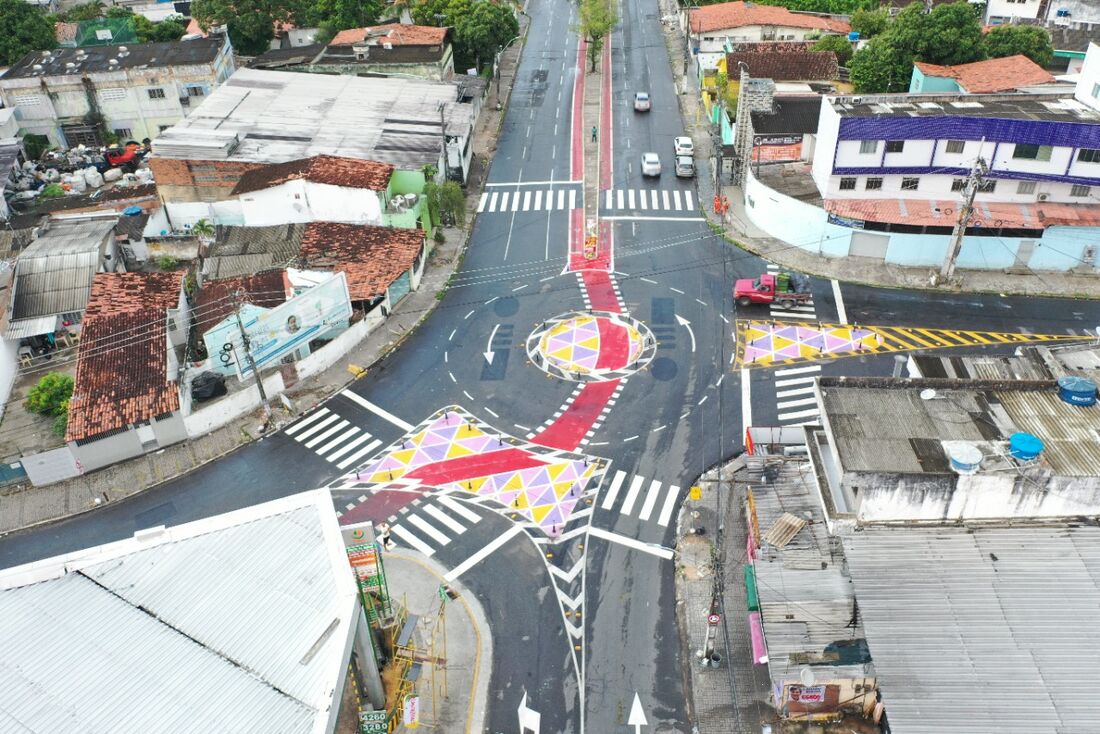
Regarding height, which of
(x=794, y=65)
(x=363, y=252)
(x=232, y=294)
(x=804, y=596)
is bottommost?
(x=804, y=596)

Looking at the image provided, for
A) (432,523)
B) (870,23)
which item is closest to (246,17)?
(870,23)

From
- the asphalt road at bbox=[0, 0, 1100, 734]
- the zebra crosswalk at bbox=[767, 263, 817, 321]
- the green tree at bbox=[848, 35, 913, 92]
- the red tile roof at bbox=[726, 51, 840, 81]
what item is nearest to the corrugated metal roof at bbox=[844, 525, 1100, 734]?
the asphalt road at bbox=[0, 0, 1100, 734]

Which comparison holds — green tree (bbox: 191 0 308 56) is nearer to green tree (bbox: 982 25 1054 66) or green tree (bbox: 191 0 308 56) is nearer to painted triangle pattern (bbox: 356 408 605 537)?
painted triangle pattern (bbox: 356 408 605 537)

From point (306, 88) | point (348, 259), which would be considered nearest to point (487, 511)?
point (348, 259)

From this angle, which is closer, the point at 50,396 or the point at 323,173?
the point at 50,396

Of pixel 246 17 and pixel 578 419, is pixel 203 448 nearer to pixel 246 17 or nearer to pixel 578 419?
pixel 578 419

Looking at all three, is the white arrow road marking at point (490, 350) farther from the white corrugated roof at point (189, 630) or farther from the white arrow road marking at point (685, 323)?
the white corrugated roof at point (189, 630)
